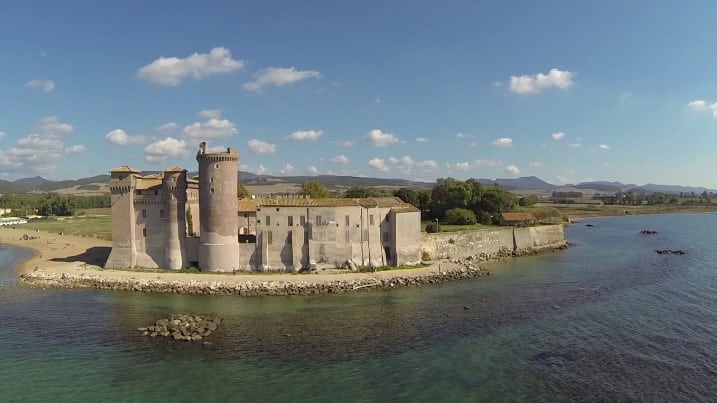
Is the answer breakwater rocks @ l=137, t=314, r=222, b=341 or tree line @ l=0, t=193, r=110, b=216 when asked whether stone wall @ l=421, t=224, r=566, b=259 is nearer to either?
breakwater rocks @ l=137, t=314, r=222, b=341

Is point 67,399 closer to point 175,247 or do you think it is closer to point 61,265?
point 175,247

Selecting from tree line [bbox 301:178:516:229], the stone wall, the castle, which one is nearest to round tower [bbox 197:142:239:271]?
the castle

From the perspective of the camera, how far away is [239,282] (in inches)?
1400

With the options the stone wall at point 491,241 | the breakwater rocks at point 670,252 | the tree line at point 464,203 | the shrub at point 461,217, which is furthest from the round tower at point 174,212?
the breakwater rocks at point 670,252

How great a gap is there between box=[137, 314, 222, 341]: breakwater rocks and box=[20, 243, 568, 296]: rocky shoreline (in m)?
6.68

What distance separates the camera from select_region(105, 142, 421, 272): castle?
1515 inches

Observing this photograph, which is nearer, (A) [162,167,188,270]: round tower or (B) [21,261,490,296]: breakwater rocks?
(B) [21,261,490,296]: breakwater rocks

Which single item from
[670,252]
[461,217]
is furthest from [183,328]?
[670,252]

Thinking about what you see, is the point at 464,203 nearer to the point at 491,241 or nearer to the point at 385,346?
the point at 491,241

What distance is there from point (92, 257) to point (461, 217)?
1786 inches

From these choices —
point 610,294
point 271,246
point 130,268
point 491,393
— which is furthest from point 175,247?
point 610,294

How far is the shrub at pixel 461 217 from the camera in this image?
2660 inches

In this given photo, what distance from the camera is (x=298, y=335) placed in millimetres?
25438

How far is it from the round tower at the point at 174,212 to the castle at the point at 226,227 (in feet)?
0.25
